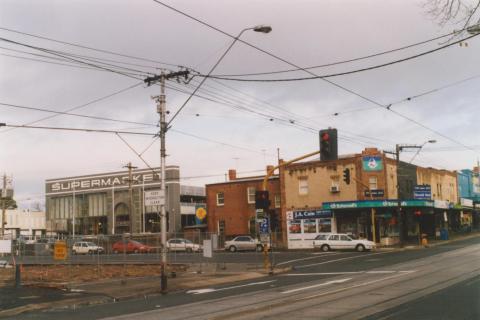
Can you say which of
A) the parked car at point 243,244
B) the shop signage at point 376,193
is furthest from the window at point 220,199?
the shop signage at point 376,193

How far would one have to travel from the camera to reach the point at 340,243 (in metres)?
44.0

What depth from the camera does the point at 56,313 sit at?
14859 millimetres

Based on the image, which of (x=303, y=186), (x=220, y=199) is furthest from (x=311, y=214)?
(x=220, y=199)

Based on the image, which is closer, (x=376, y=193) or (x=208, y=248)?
(x=208, y=248)

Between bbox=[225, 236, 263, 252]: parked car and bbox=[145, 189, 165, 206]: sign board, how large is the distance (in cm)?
3028

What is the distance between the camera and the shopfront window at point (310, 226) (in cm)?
5191

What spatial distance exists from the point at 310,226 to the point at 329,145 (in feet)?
98.1

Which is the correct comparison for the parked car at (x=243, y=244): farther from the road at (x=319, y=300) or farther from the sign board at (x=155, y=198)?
the sign board at (x=155, y=198)

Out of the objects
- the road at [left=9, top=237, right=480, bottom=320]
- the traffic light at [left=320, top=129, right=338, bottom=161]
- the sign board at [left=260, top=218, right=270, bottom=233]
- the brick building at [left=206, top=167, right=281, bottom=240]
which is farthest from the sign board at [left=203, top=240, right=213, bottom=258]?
the brick building at [left=206, top=167, right=281, bottom=240]

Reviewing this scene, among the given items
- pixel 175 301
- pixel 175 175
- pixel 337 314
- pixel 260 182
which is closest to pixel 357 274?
pixel 175 301

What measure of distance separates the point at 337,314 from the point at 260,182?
4488cm

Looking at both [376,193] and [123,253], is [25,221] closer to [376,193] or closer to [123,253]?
[123,253]

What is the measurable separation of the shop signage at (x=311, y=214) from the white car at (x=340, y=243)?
543cm

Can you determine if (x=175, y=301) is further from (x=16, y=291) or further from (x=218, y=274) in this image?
(x=218, y=274)
